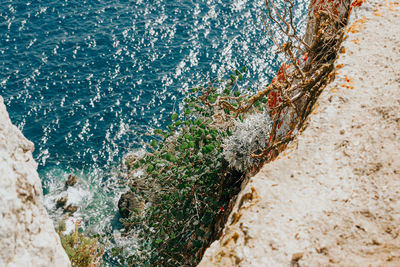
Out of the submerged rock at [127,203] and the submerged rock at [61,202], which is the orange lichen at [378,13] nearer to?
the submerged rock at [127,203]

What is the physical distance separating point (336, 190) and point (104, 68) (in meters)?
32.6

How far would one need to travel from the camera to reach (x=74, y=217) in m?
25.6

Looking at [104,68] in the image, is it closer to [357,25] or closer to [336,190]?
[357,25]

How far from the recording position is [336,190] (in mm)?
4328

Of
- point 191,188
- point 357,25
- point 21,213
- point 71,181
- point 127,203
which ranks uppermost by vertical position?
point 357,25

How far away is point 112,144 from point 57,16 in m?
18.2

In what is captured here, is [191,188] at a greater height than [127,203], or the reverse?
[191,188]

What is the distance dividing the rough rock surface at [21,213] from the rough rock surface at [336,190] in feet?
6.79

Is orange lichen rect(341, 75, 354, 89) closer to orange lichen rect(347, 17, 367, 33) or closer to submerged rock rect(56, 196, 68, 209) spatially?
orange lichen rect(347, 17, 367, 33)

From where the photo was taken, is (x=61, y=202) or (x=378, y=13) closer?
(x=378, y=13)

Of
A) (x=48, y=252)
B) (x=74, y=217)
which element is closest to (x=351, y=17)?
(x=48, y=252)

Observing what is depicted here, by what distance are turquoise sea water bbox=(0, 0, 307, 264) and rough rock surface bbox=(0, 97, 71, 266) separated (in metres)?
21.1

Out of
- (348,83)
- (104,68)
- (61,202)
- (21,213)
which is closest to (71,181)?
(61,202)

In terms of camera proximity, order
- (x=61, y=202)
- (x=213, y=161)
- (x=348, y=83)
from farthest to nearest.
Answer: (x=61, y=202), (x=213, y=161), (x=348, y=83)
